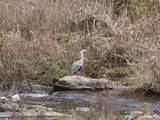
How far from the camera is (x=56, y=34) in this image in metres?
15.3

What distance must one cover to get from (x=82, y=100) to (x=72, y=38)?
12.5 feet

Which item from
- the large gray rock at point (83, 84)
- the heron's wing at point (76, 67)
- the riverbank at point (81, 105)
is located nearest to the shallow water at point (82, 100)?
the riverbank at point (81, 105)

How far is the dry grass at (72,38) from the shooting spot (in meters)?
12.7

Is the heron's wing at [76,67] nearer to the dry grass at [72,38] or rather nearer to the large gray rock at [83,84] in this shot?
the large gray rock at [83,84]

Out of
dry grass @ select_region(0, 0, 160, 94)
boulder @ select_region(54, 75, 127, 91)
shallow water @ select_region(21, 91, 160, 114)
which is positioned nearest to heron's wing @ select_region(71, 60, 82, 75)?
boulder @ select_region(54, 75, 127, 91)

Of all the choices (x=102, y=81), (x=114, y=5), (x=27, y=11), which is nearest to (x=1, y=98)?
(x=102, y=81)

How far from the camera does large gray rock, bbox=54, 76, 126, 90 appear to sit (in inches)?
484

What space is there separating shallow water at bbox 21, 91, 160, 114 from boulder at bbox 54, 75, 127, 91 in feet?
0.52

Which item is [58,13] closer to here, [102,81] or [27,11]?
[27,11]

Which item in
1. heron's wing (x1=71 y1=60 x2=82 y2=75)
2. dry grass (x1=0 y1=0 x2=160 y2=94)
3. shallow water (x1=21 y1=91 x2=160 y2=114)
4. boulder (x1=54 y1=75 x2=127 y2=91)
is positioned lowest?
shallow water (x1=21 y1=91 x2=160 y2=114)

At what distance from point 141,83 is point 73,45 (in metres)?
3.32

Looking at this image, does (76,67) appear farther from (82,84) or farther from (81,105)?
(81,105)

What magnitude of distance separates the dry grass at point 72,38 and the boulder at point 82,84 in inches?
17.9

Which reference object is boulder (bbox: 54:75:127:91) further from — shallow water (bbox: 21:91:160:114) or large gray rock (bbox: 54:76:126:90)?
shallow water (bbox: 21:91:160:114)
